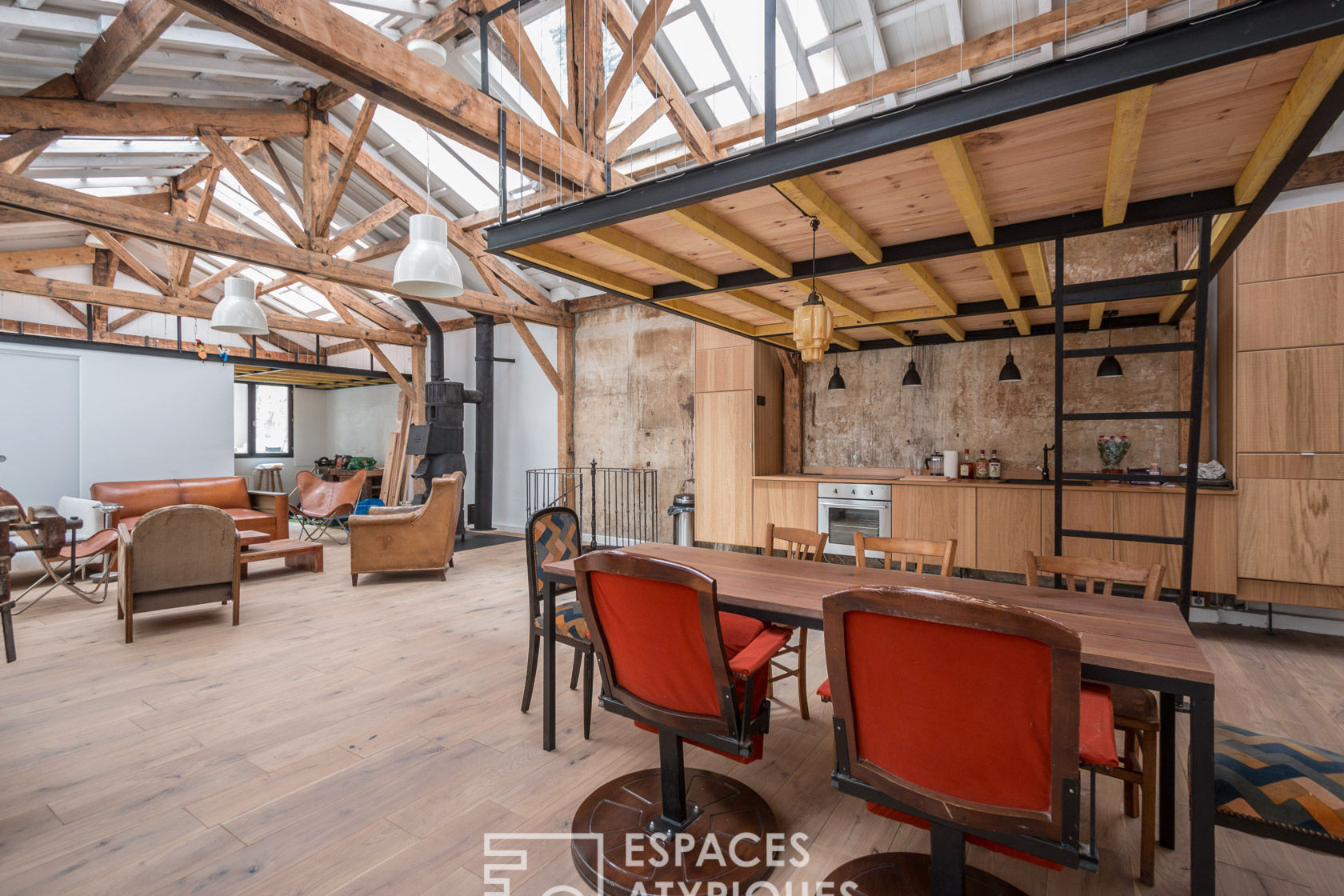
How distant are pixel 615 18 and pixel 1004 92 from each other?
3.32 metres

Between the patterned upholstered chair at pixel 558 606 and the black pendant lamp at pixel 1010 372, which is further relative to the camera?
the black pendant lamp at pixel 1010 372

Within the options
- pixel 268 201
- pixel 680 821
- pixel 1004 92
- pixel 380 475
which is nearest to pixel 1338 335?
pixel 1004 92

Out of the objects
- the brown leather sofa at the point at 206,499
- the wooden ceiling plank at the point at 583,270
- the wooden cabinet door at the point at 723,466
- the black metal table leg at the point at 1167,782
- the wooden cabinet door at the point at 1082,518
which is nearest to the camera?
the black metal table leg at the point at 1167,782

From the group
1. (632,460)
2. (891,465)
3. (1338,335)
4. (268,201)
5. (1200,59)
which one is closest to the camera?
(1200,59)

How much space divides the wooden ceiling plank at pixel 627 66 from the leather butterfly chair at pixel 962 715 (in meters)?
3.95

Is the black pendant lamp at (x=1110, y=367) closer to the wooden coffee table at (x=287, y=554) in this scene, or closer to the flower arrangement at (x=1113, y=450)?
the flower arrangement at (x=1113, y=450)

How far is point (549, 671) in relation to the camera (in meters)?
2.32

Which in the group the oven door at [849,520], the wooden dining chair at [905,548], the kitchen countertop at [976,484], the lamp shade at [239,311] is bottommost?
the oven door at [849,520]

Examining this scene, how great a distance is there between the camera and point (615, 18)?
4.01 m

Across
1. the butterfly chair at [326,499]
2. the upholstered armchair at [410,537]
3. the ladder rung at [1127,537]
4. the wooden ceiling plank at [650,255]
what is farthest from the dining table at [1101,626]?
the butterfly chair at [326,499]

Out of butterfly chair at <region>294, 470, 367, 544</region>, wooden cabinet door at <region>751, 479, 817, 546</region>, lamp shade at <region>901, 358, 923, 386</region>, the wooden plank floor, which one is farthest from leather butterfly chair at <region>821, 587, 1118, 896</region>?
butterfly chair at <region>294, 470, 367, 544</region>

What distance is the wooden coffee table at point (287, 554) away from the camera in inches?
198

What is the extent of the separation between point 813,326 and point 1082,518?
328 centimetres

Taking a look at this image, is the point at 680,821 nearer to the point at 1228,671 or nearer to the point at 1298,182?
the point at 1228,671
